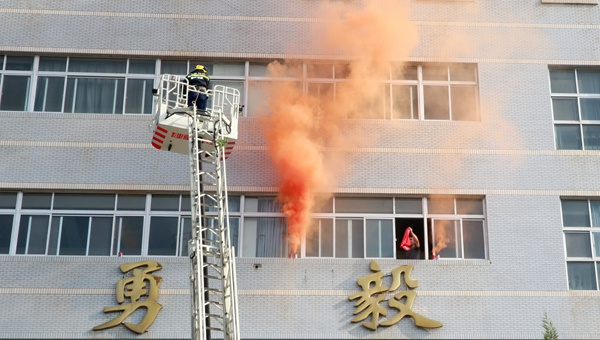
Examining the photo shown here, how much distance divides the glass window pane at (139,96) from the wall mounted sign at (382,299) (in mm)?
5851

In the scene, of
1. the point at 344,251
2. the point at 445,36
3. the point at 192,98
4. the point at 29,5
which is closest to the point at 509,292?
the point at 344,251

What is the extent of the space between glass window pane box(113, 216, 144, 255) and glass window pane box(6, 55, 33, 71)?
13.3 feet

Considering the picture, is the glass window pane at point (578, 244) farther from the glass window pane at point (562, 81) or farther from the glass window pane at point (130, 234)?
the glass window pane at point (130, 234)

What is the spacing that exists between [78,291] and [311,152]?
→ 5.31 m

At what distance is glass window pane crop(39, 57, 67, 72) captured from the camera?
15678 mm

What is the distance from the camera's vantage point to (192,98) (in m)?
11.0

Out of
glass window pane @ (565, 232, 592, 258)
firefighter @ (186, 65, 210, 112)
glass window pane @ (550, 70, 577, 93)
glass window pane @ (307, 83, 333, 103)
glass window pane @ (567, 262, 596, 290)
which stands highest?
glass window pane @ (550, 70, 577, 93)

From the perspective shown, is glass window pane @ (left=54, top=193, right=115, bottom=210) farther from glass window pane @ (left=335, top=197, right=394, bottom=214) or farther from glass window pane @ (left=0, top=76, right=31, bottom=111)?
glass window pane @ (left=335, top=197, right=394, bottom=214)

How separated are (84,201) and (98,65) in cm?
307

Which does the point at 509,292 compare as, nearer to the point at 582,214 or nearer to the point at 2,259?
the point at 582,214

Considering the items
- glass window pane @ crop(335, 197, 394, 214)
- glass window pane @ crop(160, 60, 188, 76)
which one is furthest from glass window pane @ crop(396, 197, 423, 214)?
glass window pane @ crop(160, 60, 188, 76)

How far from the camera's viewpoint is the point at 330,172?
584 inches

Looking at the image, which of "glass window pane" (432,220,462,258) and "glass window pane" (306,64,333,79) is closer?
"glass window pane" (432,220,462,258)

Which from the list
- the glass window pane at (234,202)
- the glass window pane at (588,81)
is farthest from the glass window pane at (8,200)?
the glass window pane at (588,81)
